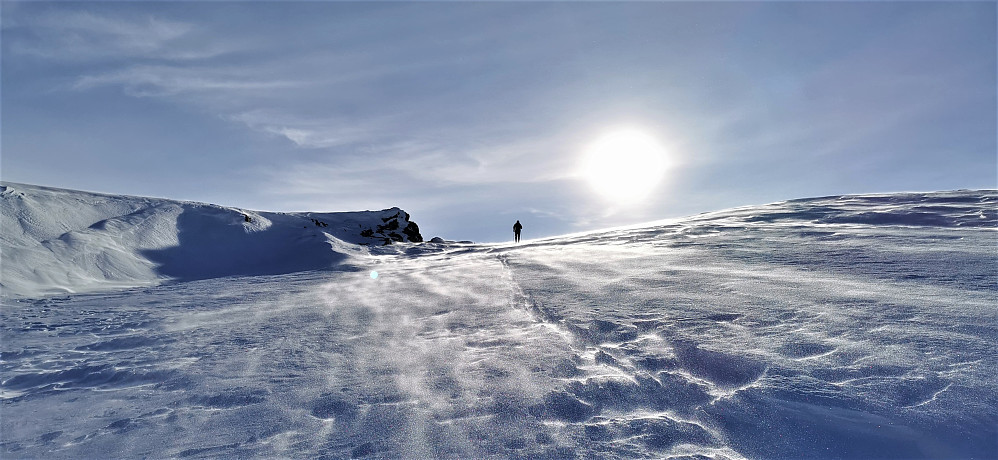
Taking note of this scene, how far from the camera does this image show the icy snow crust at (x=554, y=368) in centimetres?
271

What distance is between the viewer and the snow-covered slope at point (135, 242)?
29.3ft

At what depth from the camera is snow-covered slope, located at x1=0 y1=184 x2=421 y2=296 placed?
8930mm

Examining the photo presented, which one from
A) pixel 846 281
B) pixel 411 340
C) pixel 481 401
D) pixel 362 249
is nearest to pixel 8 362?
pixel 411 340

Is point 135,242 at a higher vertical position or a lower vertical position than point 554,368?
higher

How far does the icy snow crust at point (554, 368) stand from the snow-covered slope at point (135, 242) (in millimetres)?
2658

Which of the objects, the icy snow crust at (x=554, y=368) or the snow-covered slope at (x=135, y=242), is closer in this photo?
the icy snow crust at (x=554, y=368)

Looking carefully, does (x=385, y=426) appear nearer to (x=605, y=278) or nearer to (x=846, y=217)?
(x=605, y=278)

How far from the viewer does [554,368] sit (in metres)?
3.67

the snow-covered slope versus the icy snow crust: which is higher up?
the snow-covered slope

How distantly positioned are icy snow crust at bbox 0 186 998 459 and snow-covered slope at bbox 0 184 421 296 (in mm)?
2658

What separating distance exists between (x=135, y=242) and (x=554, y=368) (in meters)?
12.8

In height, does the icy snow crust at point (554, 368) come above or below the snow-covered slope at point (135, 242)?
below

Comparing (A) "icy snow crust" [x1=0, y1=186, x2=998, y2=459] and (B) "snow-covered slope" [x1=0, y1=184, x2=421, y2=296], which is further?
(B) "snow-covered slope" [x1=0, y1=184, x2=421, y2=296]

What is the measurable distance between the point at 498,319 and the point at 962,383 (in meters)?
3.75
